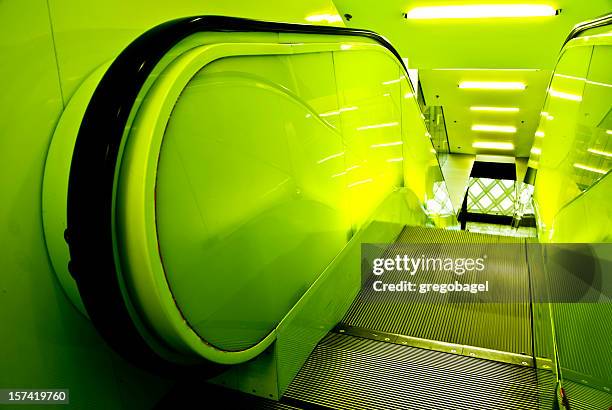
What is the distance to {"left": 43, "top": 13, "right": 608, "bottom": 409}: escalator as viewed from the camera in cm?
127

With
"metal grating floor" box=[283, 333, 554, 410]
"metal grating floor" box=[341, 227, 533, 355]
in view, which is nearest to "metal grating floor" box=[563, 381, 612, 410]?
"metal grating floor" box=[283, 333, 554, 410]

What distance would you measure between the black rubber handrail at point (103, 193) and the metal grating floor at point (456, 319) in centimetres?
180

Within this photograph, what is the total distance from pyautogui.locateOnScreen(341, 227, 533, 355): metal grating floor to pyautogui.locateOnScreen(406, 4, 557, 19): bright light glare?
5.37 m

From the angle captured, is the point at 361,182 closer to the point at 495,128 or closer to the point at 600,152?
the point at 600,152

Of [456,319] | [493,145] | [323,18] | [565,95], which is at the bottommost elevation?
[493,145]

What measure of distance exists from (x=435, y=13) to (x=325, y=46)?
5.56 metres

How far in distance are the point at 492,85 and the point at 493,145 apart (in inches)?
321

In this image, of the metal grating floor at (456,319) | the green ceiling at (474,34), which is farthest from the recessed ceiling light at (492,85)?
the metal grating floor at (456,319)

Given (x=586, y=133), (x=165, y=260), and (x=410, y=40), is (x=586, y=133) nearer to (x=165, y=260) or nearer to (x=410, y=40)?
(x=165, y=260)

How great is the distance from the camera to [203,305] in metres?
1.56

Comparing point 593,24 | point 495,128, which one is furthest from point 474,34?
point 495,128

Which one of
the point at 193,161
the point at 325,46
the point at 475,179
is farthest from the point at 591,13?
the point at 475,179

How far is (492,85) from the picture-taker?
521 inches

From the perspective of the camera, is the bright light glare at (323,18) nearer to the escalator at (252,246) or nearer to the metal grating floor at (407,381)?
the escalator at (252,246)
